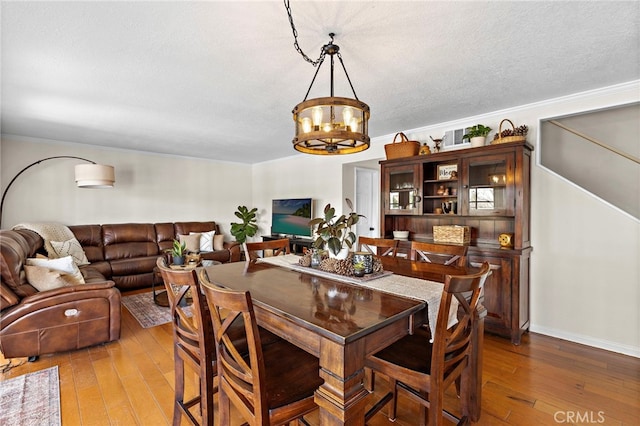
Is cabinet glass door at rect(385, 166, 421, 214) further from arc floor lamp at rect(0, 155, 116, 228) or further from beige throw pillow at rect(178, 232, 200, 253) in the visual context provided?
arc floor lamp at rect(0, 155, 116, 228)

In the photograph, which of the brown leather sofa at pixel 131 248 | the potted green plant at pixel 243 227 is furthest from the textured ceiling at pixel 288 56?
the potted green plant at pixel 243 227

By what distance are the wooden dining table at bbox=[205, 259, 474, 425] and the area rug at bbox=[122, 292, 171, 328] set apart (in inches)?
81.3

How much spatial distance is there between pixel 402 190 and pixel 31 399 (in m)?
3.83

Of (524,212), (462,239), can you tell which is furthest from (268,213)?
(524,212)

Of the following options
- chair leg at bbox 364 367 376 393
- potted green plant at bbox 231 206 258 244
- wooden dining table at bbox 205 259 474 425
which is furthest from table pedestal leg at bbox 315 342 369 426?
potted green plant at bbox 231 206 258 244

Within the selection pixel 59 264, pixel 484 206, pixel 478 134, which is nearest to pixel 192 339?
pixel 59 264

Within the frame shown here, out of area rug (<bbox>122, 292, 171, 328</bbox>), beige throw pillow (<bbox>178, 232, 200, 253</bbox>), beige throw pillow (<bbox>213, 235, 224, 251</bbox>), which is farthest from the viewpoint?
beige throw pillow (<bbox>213, 235, 224, 251</bbox>)

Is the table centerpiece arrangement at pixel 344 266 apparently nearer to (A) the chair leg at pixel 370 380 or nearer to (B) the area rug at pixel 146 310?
(A) the chair leg at pixel 370 380

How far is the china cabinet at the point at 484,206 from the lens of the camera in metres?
2.88

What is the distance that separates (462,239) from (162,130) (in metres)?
4.08

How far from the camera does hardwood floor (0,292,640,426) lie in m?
1.86

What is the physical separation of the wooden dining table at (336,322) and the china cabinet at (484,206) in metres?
1.47

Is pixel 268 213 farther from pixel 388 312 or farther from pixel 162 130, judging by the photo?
pixel 388 312

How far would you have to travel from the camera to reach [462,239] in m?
3.25
